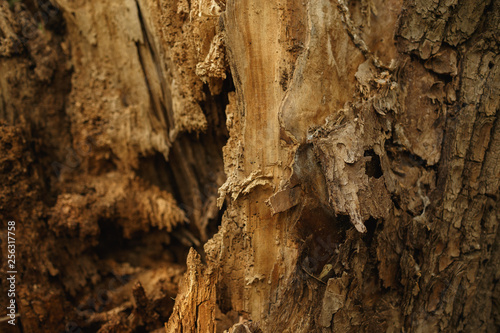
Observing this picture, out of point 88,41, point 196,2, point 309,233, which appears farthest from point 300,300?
point 88,41

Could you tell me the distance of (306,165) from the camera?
127 centimetres

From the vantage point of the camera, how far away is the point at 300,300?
133 centimetres

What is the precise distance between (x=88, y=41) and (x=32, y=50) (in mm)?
307

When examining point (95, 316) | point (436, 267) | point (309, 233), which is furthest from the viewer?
point (95, 316)

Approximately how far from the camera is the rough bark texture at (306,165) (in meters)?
1.27

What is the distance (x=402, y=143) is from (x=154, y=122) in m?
1.20

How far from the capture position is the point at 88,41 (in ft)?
5.86

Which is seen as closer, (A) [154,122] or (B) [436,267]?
(B) [436,267]

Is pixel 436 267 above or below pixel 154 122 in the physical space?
below

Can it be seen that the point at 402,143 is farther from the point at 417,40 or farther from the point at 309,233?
the point at 309,233

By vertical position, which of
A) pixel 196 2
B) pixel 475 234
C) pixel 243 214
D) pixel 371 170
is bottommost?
pixel 475 234

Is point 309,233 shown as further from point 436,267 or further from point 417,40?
point 417,40

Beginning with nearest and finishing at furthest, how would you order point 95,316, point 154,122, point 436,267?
point 436,267, point 95,316, point 154,122

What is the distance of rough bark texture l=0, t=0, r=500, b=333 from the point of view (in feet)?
4.18
